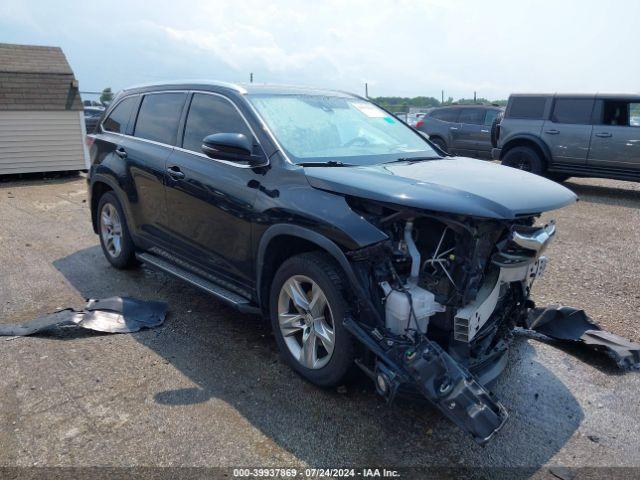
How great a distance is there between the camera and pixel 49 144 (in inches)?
508

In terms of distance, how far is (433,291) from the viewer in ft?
10.0

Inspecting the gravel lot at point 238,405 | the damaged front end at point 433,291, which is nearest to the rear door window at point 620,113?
the gravel lot at point 238,405

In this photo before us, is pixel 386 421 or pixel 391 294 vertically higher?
pixel 391 294

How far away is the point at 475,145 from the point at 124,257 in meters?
11.3

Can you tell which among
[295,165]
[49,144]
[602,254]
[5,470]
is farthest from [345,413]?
[49,144]

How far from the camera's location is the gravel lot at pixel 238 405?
2.90 m

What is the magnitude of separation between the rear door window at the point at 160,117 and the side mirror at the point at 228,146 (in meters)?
1.14

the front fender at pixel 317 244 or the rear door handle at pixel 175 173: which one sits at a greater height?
the rear door handle at pixel 175 173

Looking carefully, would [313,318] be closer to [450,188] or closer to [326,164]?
[326,164]

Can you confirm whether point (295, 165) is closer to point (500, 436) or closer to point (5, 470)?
point (500, 436)

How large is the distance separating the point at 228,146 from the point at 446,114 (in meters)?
12.8

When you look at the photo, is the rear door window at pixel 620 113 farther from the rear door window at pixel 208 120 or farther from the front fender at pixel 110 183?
the front fender at pixel 110 183

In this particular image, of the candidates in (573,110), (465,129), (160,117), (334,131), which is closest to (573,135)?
(573,110)

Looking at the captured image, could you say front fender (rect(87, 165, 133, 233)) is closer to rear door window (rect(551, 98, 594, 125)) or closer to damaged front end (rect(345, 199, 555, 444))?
damaged front end (rect(345, 199, 555, 444))
